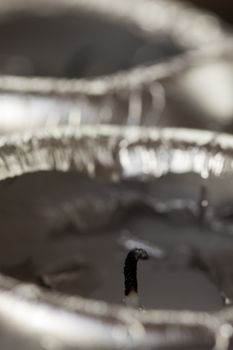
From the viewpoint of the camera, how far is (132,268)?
594mm

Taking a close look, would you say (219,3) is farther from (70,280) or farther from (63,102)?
(70,280)

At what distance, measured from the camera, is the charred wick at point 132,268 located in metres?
0.56

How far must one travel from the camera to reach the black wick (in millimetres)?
561

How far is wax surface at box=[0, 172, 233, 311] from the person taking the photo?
589 millimetres

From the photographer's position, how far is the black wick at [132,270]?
561mm

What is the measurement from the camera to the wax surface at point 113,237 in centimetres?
59

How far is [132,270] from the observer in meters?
0.59

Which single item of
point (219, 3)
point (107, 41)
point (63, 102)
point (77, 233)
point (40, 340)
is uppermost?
point (219, 3)

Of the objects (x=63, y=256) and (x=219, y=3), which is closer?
(x=63, y=256)

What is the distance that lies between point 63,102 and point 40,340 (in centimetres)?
50

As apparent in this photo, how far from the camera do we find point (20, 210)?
67 centimetres

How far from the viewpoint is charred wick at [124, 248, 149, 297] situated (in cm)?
56

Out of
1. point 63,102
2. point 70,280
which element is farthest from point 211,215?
point 63,102

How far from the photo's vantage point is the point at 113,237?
0.69 metres
